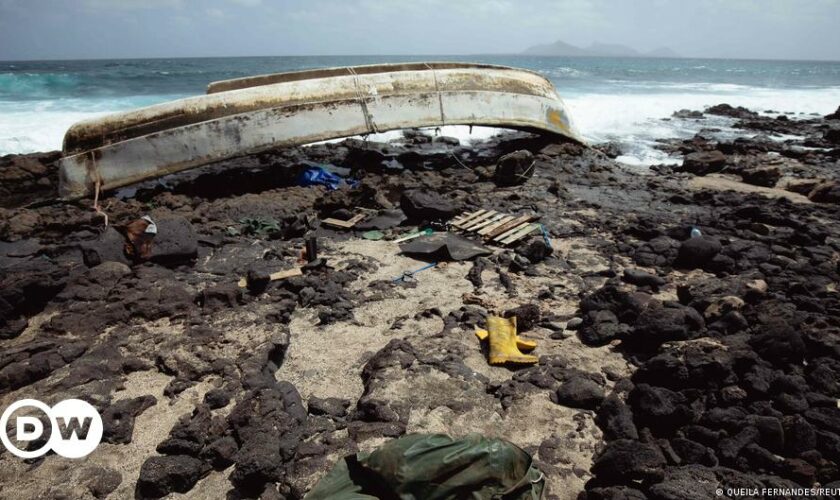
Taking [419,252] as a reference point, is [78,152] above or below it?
above

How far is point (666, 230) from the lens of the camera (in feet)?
21.1

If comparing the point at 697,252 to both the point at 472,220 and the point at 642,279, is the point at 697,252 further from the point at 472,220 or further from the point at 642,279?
the point at 472,220

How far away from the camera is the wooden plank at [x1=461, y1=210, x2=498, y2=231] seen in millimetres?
6537

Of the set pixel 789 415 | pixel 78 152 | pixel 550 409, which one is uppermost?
pixel 78 152

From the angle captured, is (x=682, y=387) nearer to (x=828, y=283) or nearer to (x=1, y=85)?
(x=828, y=283)

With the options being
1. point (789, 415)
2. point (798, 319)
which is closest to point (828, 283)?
point (798, 319)

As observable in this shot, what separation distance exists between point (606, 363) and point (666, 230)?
11.4 ft

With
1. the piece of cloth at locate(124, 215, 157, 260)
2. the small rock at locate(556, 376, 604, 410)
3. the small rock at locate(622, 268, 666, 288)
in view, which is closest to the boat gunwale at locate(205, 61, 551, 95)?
the piece of cloth at locate(124, 215, 157, 260)

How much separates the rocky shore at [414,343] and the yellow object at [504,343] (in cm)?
13

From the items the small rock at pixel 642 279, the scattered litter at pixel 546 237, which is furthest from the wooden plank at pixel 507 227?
the small rock at pixel 642 279

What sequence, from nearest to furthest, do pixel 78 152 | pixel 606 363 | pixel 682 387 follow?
pixel 682 387, pixel 606 363, pixel 78 152

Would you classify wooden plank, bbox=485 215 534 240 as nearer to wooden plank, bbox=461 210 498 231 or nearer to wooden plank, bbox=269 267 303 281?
wooden plank, bbox=461 210 498 231

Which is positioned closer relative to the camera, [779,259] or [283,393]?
[283,393]

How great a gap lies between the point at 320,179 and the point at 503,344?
6068 millimetres
